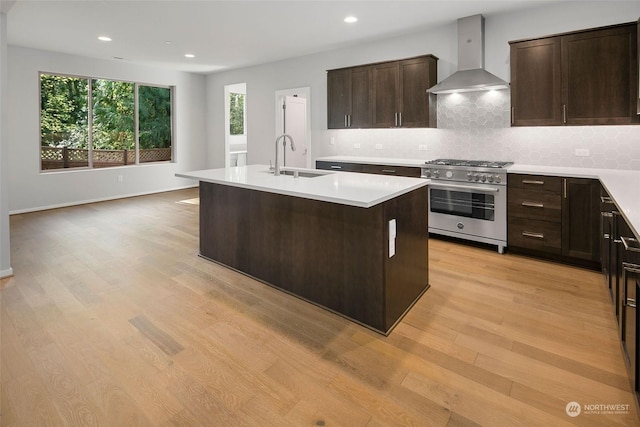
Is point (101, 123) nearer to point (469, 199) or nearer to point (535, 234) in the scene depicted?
point (469, 199)

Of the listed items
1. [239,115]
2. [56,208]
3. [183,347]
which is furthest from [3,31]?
[239,115]

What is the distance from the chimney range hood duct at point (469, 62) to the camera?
4297 mm

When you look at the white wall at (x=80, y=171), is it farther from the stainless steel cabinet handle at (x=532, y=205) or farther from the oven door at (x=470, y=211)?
the stainless steel cabinet handle at (x=532, y=205)

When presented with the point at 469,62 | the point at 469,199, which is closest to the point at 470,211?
the point at 469,199

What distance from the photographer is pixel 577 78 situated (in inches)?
142

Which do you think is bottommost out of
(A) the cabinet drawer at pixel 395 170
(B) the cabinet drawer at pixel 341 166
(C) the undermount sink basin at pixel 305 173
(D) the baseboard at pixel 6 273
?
(D) the baseboard at pixel 6 273

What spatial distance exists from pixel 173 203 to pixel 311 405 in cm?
613

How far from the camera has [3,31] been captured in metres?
3.32

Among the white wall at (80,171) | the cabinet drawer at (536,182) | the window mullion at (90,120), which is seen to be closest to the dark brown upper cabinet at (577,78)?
the cabinet drawer at (536,182)

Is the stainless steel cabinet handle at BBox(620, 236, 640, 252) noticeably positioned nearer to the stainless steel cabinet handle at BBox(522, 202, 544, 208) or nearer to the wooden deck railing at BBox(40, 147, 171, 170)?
the stainless steel cabinet handle at BBox(522, 202, 544, 208)

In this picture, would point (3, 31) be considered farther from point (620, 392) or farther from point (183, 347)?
point (620, 392)

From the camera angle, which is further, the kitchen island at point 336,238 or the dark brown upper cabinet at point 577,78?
the dark brown upper cabinet at point 577,78

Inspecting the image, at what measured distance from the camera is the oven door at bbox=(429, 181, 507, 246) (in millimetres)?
3988

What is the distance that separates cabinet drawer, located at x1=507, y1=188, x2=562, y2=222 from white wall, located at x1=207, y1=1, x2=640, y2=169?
0.79 m
